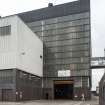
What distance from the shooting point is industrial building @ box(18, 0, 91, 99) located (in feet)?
190

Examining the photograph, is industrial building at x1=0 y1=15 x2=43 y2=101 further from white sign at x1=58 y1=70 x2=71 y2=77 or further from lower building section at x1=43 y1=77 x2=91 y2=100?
white sign at x1=58 y1=70 x2=71 y2=77

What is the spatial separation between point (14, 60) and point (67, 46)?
19462 millimetres

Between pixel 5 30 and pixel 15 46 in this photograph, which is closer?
pixel 15 46

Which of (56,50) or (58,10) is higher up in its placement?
(58,10)

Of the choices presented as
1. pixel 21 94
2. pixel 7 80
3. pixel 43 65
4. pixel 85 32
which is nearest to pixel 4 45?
pixel 7 80

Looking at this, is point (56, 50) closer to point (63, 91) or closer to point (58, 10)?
point (58, 10)

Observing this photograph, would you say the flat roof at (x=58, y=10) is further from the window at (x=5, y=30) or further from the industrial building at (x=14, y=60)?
the window at (x=5, y=30)

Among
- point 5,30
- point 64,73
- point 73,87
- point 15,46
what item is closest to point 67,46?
point 64,73

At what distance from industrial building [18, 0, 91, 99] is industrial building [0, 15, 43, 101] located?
1107 centimetres

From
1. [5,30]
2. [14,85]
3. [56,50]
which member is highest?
[5,30]

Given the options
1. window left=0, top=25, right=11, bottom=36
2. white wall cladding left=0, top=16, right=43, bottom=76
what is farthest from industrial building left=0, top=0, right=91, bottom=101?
window left=0, top=25, right=11, bottom=36

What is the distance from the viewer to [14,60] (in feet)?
145

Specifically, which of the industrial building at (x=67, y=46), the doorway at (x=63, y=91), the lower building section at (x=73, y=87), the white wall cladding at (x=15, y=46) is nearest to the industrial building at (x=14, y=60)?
the white wall cladding at (x=15, y=46)

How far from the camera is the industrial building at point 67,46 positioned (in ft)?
190
